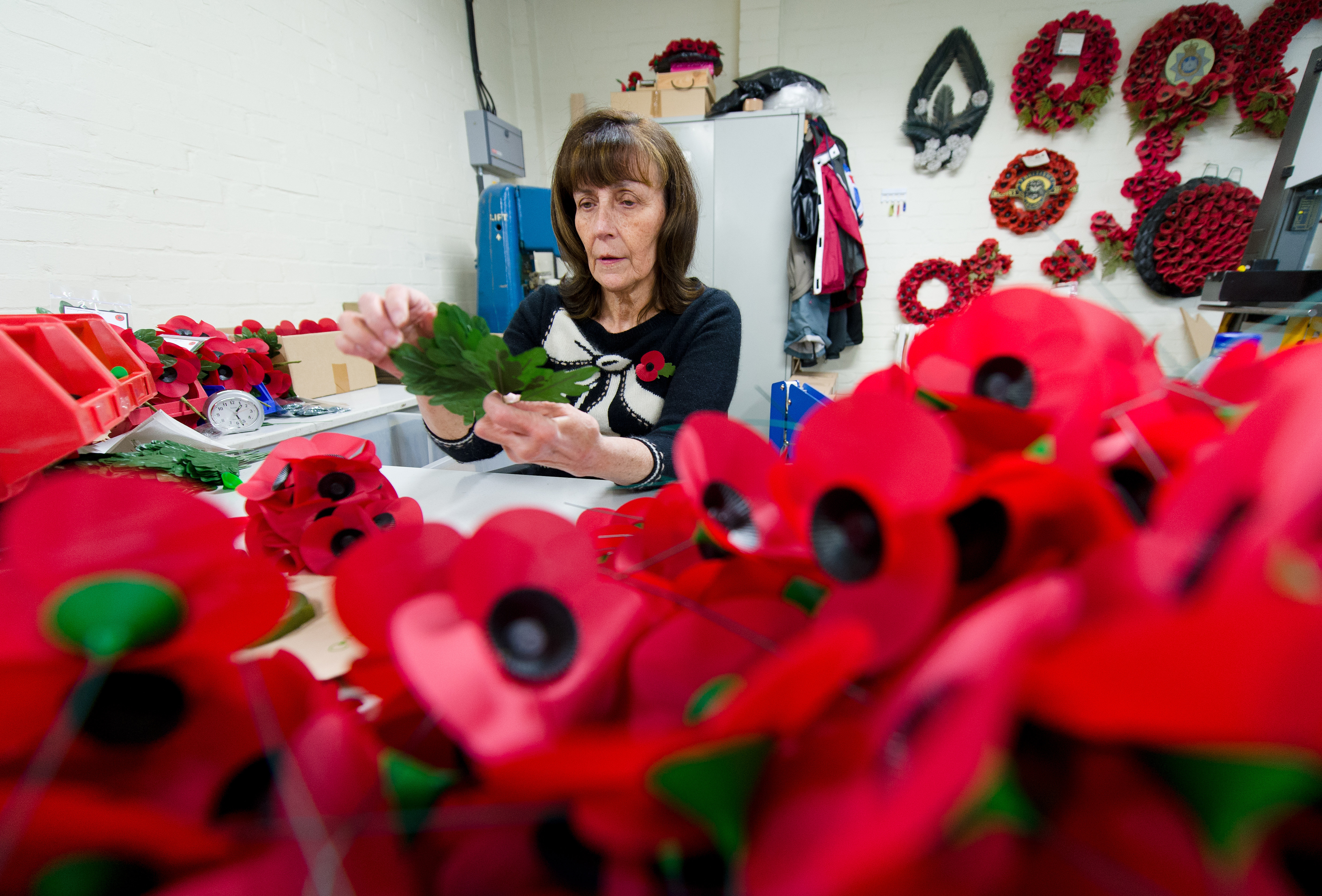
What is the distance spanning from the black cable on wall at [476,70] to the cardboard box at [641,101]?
0.78 m

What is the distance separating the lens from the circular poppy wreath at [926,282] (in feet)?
10.0

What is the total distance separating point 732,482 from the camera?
0.22m

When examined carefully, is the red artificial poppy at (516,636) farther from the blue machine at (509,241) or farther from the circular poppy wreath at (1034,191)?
the circular poppy wreath at (1034,191)

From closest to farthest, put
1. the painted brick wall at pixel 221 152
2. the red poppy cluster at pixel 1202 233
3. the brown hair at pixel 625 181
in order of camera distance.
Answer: the brown hair at pixel 625 181
the painted brick wall at pixel 221 152
the red poppy cluster at pixel 1202 233

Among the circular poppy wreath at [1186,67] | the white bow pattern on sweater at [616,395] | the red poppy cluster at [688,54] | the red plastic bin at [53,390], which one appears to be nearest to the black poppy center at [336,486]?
the red plastic bin at [53,390]

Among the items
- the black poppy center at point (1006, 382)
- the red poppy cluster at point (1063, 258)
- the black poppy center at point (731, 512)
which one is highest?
the red poppy cluster at point (1063, 258)

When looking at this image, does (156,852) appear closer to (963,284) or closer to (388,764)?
(388,764)

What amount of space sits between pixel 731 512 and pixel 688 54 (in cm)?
344

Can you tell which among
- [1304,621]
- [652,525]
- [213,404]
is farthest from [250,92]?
[1304,621]

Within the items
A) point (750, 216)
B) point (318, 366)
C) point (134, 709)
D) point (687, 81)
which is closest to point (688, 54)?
point (687, 81)

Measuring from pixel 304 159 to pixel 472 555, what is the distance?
255 centimetres

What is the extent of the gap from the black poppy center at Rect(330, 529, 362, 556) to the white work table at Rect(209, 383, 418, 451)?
19.5 inches

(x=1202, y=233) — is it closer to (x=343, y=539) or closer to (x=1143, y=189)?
(x=1143, y=189)

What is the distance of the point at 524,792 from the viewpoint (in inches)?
4.9
